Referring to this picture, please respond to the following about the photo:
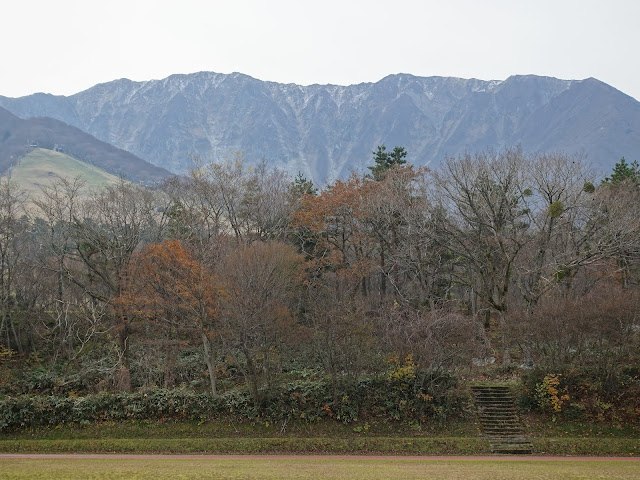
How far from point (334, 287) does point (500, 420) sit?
44.9 feet

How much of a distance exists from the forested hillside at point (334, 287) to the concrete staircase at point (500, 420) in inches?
74.9

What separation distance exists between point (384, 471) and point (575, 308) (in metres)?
14.8

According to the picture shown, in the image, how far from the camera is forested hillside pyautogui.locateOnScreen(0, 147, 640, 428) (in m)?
28.8

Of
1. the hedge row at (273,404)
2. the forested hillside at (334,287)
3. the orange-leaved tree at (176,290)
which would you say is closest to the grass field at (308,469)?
the hedge row at (273,404)

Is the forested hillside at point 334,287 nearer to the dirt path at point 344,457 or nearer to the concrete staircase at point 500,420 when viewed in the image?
the concrete staircase at point 500,420

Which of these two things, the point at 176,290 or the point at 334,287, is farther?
the point at 334,287

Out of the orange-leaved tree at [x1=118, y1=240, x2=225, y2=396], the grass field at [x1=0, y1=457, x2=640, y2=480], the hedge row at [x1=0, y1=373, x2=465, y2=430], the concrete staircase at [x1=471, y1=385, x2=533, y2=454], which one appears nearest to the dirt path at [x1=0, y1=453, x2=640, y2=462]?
the grass field at [x1=0, y1=457, x2=640, y2=480]

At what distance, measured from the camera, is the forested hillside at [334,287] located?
28.8 metres

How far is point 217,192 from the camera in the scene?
44625 mm

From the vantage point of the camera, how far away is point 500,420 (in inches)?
1116

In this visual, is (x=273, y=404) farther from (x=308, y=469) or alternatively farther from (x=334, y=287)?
(x=334, y=287)

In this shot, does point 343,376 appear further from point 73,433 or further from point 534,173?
point 534,173

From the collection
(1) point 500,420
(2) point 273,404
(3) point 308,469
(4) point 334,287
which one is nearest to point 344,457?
(3) point 308,469

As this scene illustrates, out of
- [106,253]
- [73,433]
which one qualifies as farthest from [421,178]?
[73,433]
